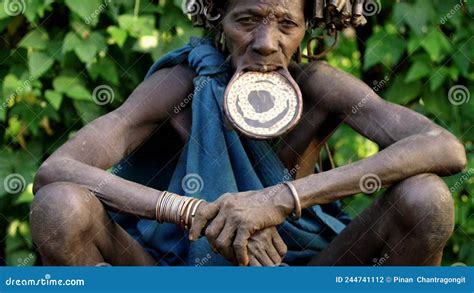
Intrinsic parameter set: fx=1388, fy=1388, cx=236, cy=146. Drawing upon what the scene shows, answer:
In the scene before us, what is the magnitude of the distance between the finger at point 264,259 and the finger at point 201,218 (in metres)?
0.16

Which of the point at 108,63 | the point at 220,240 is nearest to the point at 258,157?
the point at 220,240

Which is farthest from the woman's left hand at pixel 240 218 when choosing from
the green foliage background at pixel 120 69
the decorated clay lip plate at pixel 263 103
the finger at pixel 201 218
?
the green foliage background at pixel 120 69

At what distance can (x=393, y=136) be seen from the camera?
4.01 meters

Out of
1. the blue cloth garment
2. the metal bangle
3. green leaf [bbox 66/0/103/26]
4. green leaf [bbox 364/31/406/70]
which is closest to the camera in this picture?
the metal bangle

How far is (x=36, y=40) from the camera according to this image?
5.40 m

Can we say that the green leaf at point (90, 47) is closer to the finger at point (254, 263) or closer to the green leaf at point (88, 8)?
the green leaf at point (88, 8)

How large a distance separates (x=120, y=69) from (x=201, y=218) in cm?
181

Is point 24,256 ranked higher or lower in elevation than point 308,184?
lower

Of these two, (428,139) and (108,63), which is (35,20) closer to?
(108,63)

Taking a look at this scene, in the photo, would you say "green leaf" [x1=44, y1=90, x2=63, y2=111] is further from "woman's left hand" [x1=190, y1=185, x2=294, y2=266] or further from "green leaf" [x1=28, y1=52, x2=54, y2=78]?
"woman's left hand" [x1=190, y1=185, x2=294, y2=266]

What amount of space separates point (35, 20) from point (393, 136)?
1.96m

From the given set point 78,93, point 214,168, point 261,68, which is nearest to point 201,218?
point 214,168

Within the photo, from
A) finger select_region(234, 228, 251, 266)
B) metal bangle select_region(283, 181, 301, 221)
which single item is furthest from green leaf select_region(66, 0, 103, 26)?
finger select_region(234, 228, 251, 266)

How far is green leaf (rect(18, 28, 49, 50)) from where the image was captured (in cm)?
539
